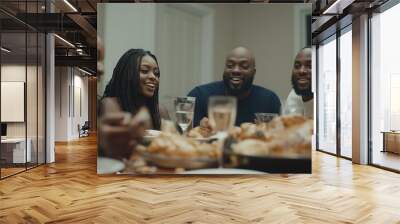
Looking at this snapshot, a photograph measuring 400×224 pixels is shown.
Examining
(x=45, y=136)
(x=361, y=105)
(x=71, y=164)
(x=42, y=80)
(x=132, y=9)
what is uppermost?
(x=132, y=9)

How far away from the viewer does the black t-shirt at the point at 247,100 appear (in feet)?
19.6

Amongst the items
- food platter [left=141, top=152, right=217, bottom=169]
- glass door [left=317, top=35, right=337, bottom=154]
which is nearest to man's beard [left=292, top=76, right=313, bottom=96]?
food platter [left=141, top=152, right=217, bottom=169]

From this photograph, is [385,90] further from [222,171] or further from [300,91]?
[222,171]

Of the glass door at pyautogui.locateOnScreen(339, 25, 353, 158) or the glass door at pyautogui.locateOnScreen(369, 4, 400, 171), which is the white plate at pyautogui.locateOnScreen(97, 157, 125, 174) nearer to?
the glass door at pyautogui.locateOnScreen(369, 4, 400, 171)

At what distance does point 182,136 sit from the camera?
590 cm

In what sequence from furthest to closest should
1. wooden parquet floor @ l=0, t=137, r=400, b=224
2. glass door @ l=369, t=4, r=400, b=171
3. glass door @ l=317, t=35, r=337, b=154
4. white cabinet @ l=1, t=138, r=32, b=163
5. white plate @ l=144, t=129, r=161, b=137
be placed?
1. glass door @ l=317, t=35, r=337, b=154
2. glass door @ l=369, t=4, r=400, b=171
3. white cabinet @ l=1, t=138, r=32, b=163
4. white plate @ l=144, t=129, r=161, b=137
5. wooden parquet floor @ l=0, t=137, r=400, b=224

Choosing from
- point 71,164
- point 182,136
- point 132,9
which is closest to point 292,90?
point 182,136

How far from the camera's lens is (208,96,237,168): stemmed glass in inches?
234

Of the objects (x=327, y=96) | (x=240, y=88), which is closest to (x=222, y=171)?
(x=240, y=88)

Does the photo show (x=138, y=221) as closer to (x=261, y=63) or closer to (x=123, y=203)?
(x=123, y=203)

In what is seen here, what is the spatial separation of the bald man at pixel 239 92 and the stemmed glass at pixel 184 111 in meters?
0.08

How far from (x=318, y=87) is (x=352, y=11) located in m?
3.80

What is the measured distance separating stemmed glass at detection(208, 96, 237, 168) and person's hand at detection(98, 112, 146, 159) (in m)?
1.10

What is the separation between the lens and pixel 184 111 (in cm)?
596
